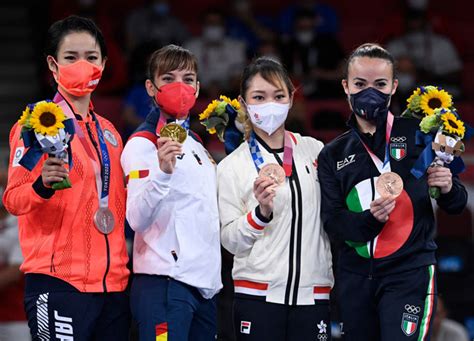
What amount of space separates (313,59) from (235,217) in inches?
219

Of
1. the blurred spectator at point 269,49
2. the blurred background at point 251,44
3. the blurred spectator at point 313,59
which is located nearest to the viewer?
the blurred background at point 251,44

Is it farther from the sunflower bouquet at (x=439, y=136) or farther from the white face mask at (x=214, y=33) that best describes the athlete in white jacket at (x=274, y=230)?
the white face mask at (x=214, y=33)


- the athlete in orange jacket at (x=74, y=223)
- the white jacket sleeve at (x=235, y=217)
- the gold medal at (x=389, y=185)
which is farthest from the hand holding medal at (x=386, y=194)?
the athlete in orange jacket at (x=74, y=223)

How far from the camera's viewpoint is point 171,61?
5.19 meters

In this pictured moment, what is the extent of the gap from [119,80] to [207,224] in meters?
5.68

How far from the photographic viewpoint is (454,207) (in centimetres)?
517

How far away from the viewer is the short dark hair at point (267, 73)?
529 centimetres

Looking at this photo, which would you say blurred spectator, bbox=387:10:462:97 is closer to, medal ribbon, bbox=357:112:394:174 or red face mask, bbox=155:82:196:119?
medal ribbon, bbox=357:112:394:174

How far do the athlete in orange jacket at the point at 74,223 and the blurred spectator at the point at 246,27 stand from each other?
601 cm

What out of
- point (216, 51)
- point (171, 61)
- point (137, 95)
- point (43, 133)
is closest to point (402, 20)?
point (216, 51)

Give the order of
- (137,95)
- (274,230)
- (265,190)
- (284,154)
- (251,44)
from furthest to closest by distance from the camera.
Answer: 1. (251,44)
2. (137,95)
3. (284,154)
4. (274,230)
5. (265,190)

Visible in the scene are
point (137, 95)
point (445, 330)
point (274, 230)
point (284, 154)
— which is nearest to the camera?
point (274, 230)

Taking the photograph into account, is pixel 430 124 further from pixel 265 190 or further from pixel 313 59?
pixel 313 59

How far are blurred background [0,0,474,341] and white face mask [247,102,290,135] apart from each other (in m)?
3.93
